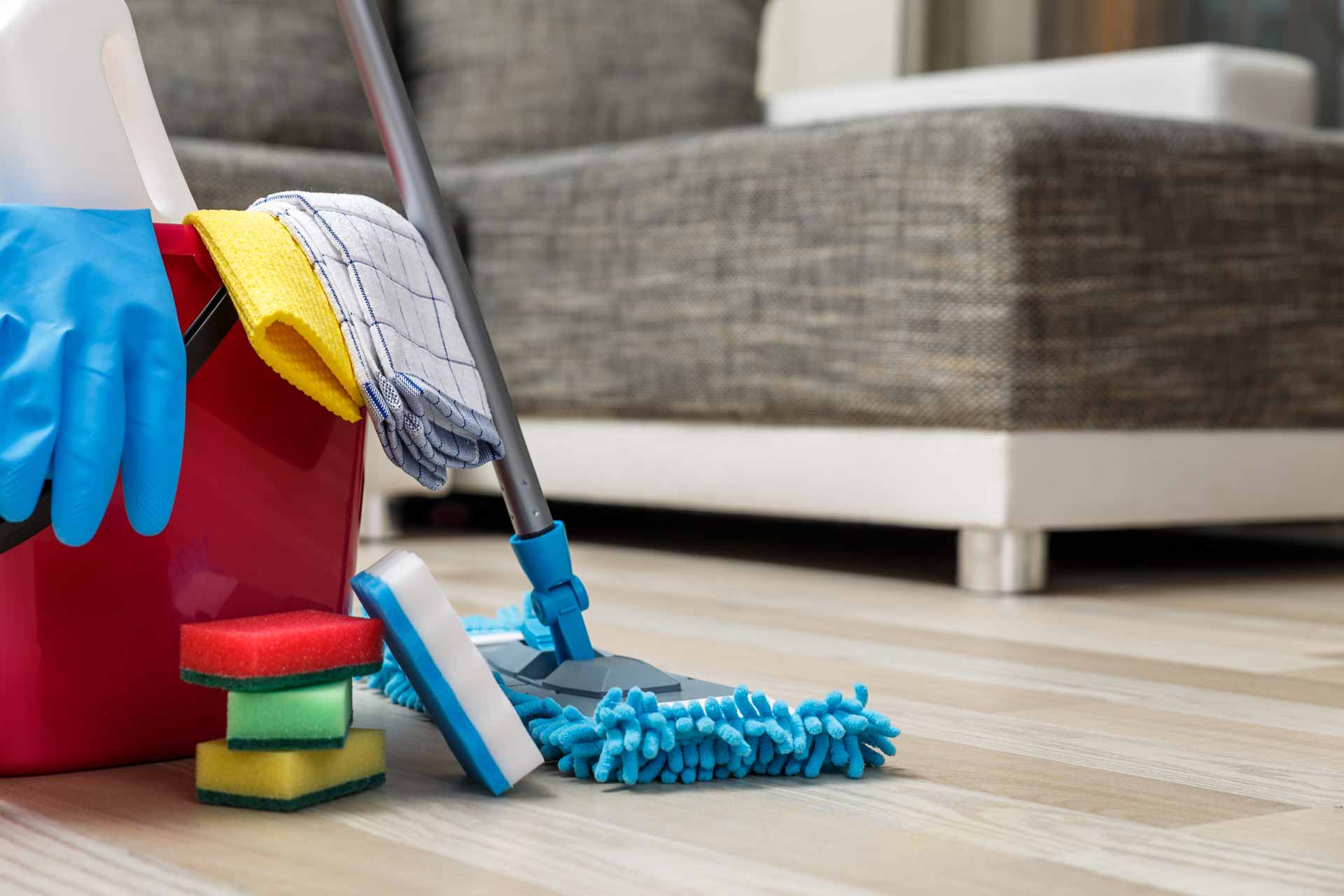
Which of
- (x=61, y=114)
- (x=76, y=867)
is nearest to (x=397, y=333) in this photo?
(x=61, y=114)

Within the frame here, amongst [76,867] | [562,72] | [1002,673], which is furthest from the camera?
[562,72]

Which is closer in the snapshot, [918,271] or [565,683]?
[565,683]

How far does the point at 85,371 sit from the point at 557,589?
0.30m

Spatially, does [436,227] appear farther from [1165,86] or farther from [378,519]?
[1165,86]

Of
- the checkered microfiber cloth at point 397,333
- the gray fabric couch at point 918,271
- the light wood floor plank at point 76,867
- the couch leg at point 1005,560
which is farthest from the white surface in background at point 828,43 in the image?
the light wood floor plank at point 76,867

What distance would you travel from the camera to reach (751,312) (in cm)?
183

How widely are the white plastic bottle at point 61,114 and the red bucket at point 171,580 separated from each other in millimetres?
42

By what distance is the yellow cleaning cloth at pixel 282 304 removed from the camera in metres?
0.76

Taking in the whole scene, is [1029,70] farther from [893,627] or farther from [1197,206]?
[893,627]

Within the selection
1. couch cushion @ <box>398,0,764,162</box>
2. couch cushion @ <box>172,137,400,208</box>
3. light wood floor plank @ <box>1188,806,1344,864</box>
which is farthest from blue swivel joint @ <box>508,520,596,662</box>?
couch cushion @ <box>398,0,764,162</box>

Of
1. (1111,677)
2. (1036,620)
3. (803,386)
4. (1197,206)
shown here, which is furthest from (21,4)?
(1197,206)

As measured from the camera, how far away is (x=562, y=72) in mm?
2520

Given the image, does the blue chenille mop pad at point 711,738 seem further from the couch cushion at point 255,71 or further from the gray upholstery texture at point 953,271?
the couch cushion at point 255,71

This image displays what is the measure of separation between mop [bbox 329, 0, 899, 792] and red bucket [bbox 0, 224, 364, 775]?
3.5 inches
